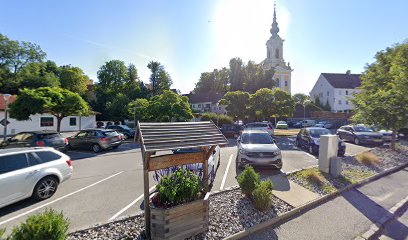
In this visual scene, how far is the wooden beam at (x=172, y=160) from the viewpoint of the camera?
12.6 feet

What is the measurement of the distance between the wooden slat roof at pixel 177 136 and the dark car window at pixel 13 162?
395 centimetres

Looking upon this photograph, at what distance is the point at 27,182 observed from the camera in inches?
218

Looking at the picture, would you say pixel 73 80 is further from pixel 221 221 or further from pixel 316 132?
pixel 221 221

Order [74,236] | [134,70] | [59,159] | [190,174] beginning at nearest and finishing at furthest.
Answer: [74,236]
[190,174]
[59,159]
[134,70]

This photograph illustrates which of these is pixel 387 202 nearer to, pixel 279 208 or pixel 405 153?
pixel 279 208

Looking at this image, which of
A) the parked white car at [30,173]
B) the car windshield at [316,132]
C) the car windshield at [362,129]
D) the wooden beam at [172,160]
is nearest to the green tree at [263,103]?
the car windshield at [362,129]

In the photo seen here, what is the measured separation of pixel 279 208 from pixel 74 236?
431 cm

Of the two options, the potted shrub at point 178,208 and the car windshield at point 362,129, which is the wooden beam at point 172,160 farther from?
the car windshield at point 362,129

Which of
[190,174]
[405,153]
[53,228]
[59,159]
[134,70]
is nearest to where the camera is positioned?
[53,228]

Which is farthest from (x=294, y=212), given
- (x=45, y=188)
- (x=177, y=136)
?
(x=45, y=188)

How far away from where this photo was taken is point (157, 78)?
46.4 m

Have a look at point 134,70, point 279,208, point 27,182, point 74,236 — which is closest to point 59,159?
point 27,182

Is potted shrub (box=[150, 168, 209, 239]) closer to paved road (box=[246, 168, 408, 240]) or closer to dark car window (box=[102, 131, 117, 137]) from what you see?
paved road (box=[246, 168, 408, 240])

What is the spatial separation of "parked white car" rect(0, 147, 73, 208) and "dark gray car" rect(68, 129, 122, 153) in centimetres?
695
